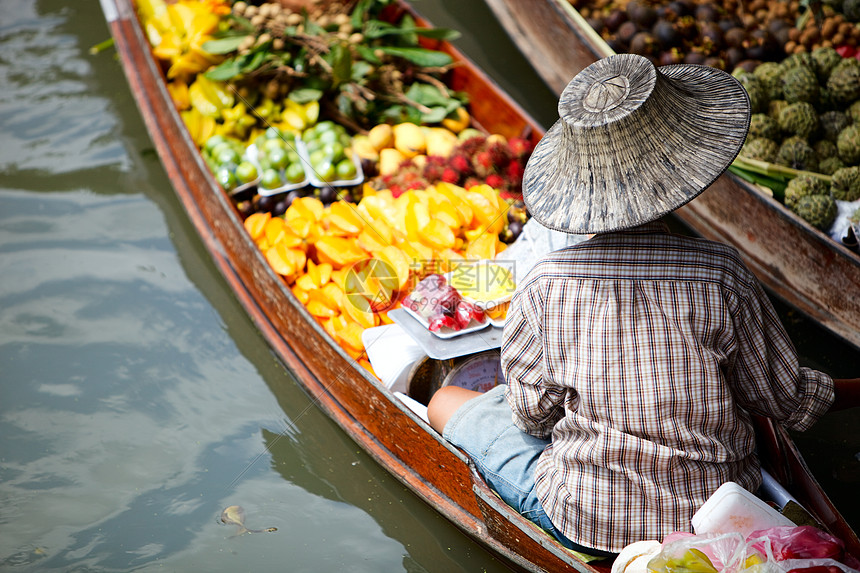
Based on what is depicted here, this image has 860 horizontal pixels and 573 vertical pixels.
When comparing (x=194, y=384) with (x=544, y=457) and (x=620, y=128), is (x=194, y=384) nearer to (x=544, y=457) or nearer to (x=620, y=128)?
(x=544, y=457)

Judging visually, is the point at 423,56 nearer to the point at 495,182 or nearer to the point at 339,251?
the point at 495,182

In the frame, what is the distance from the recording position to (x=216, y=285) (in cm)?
342

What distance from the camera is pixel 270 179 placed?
10.5 feet

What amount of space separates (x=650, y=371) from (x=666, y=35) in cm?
291

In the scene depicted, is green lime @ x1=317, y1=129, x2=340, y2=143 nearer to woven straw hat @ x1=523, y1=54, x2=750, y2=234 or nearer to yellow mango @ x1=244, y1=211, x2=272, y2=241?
yellow mango @ x1=244, y1=211, x2=272, y2=241

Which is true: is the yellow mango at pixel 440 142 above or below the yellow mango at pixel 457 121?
below

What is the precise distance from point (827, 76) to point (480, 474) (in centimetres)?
273

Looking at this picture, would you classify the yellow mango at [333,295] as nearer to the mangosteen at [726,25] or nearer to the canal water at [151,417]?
the canal water at [151,417]

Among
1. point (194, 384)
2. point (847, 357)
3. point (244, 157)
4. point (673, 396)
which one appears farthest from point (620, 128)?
point (244, 157)

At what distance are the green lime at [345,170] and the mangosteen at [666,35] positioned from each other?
1922 mm

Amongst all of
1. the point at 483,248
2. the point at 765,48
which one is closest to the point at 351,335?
the point at 483,248

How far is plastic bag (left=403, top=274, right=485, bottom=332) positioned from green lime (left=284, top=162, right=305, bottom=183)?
3.72ft

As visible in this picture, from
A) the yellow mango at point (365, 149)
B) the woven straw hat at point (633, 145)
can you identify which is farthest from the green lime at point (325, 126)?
the woven straw hat at point (633, 145)

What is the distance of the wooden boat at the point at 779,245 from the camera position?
2629 mm
